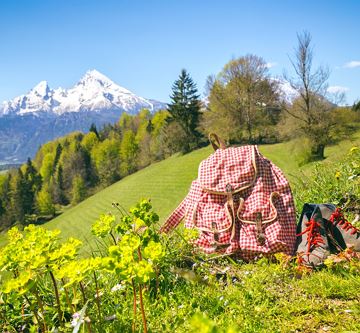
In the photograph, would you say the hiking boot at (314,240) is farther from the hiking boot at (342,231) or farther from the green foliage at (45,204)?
the green foliage at (45,204)

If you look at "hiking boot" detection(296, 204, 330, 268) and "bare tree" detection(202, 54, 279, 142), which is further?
"bare tree" detection(202, 54, 279, 142)

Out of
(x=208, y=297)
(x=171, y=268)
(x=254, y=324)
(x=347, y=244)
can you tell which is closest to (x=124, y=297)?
(x=171, y=268)

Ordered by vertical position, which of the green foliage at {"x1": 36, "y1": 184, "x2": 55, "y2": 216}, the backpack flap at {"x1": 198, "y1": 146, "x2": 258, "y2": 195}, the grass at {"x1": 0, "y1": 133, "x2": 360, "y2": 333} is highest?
the backpack flap at {"x1": 198, "y1": 146, "x2": 258, "y2": 195}

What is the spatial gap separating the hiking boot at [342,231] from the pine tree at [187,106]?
168 feet

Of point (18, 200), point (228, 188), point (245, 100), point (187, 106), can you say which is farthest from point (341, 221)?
point (18, 200)

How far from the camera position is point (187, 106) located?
2135 inches

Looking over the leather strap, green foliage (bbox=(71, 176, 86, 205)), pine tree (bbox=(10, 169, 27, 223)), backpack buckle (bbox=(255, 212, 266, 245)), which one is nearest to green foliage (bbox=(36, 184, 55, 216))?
pine tree (bbox=(10, 169, 27, 223))

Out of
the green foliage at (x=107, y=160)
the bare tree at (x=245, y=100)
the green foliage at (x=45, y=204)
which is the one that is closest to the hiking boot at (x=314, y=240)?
the bare tree at (x=245, y=100)

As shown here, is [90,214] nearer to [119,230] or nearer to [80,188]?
[80,188]

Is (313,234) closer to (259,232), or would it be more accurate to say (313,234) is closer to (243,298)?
(259,232)

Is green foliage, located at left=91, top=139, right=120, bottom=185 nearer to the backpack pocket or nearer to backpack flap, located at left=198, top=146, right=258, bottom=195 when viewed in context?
backpack flap, located at left=198, top=146, right=258, bottom=195

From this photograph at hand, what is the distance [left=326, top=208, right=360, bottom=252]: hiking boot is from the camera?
9.44ft

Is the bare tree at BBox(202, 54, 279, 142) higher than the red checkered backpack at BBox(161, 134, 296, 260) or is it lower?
higher

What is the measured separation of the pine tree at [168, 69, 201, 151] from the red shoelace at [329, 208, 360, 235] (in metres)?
51.1
